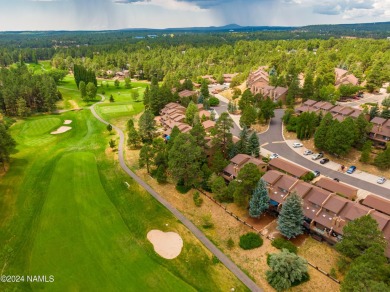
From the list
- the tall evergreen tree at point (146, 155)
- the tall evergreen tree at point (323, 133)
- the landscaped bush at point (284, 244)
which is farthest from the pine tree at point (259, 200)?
the tall evergreen tree at point (323, 133)

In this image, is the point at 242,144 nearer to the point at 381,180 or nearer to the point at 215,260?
the point at 381,180

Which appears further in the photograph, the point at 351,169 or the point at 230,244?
the point at 351,169

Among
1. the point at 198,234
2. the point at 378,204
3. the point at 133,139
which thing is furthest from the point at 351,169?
the point at 133,139

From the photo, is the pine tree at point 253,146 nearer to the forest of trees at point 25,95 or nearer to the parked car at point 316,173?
the parked car at point 316,173

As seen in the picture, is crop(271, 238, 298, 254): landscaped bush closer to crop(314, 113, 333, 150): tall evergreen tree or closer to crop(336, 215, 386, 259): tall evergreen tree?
crop(336, 215, 386, 259): tall evergreen tree

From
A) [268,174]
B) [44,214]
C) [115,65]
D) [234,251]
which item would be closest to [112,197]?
[44,214]

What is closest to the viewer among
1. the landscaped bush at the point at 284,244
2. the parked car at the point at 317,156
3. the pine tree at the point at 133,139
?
the landscaped bush at the point at 284,244
